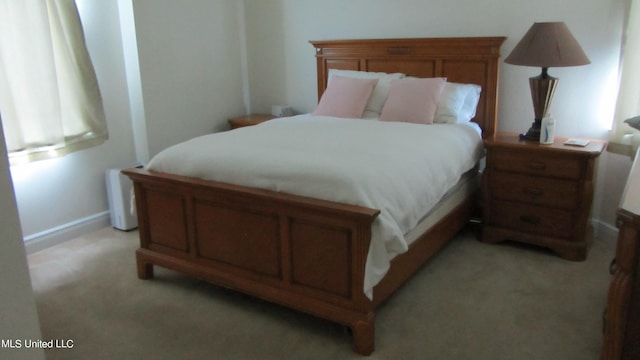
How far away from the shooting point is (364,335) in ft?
6.96

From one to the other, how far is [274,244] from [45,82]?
74.2 inches

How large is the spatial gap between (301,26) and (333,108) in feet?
3.46

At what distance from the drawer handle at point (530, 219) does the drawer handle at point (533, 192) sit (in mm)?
130

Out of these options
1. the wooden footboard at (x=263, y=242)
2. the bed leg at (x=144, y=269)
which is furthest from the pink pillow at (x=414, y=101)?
the bed leg at (x=144, y=269)

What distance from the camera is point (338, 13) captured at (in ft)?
13.5

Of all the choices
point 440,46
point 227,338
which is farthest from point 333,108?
point 227,338

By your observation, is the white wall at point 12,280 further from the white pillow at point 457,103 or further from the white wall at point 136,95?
the white pillow at point 457,103

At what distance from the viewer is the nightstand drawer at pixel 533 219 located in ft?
9.84

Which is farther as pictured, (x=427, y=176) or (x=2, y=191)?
(x=427, y=176)

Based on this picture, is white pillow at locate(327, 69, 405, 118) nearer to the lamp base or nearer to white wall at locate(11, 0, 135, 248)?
the lamp base

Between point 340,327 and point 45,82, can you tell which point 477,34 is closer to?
point 340,327

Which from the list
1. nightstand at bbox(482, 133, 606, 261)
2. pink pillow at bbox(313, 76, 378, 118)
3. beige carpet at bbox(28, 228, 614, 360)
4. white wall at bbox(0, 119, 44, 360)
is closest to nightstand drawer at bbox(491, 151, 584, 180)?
nightstand at bbox(482, 133, 606, 261)

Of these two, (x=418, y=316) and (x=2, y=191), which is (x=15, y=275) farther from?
(x=418, y=316)

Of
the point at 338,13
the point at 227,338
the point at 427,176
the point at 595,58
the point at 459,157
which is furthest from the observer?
the point at 338,13
